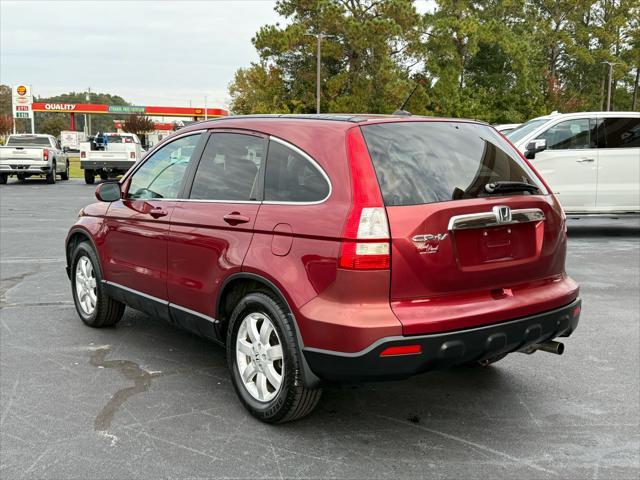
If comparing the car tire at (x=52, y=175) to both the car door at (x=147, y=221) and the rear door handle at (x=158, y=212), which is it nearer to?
the car door at (x=147, y=221)

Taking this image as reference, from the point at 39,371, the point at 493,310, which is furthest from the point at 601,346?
the point at 39,371

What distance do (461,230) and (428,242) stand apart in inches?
8.4

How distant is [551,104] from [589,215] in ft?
142

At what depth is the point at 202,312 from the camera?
4.05 meters

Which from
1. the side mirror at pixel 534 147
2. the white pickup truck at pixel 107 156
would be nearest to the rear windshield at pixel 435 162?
the side mirror at pixel 534 147

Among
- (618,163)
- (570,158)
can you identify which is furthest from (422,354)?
(618,163)

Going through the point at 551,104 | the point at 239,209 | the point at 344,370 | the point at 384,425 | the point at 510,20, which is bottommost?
the point at 384,425

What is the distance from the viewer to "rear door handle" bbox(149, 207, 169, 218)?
4.43 metres

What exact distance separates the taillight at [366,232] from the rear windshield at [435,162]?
8cm

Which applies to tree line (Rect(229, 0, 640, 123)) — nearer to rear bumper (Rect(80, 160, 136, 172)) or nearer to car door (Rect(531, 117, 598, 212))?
rear bumper (Rect(80, 160, 136, 172))

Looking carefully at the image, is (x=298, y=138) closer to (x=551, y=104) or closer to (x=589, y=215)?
(x=589, y=215)

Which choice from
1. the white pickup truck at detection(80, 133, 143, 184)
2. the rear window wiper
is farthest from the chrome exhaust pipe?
the white pickup truck at detection(80, 133, 143, 184)

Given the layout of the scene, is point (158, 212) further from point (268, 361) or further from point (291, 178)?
point (268, 361)

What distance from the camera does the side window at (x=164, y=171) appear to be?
176 inches
